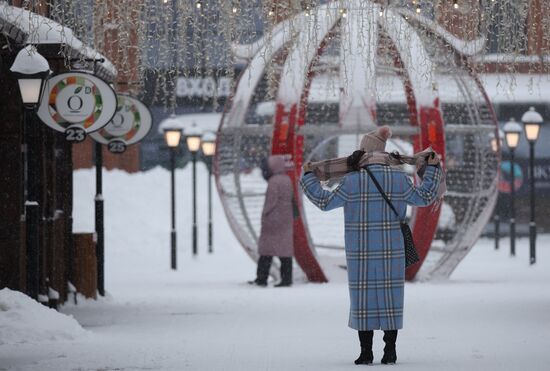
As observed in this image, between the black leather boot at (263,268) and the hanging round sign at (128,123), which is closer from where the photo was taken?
the hanging round sign at (128,123)

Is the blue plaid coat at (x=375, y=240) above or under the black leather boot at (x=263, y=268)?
above

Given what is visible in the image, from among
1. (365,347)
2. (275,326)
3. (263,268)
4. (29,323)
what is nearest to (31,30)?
(29,323)

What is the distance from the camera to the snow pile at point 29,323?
36.8ft

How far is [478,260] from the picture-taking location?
91.7 ft

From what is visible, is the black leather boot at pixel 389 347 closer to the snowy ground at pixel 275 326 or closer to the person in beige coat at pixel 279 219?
the snowy ground at pixel 275 326

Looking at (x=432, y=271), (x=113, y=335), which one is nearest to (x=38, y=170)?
(x=113, y=335)

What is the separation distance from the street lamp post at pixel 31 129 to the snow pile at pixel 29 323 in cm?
64

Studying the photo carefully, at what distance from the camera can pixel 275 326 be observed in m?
12.8

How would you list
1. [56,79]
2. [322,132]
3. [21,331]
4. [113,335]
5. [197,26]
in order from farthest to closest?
[322,132] < [56,79] < [113,335] < [21,331] < [197,26]

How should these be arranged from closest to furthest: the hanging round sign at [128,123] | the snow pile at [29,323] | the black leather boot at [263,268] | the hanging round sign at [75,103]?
1. the snow pile at [29,323]
2. the hanging round sign at [75,103]
3. the hanging round sign at [128,123]
4. the black leather boot at [263,268]

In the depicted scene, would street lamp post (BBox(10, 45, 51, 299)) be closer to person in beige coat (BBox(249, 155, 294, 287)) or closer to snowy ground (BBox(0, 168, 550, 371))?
snowy ground (BBox(0, 168, 550, 371))

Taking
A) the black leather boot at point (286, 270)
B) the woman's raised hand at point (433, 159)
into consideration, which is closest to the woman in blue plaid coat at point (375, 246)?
the woman's raised hand at point (433, 159)

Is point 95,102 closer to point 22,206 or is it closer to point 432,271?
point 22,206

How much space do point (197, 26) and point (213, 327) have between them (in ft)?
11.0
